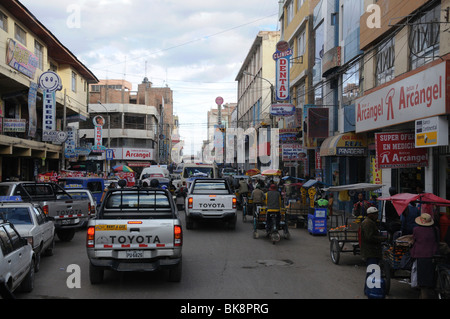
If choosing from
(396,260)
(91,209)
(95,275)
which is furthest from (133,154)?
(396,260)

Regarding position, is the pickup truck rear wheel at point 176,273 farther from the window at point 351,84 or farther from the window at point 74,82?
the window at point 74,82

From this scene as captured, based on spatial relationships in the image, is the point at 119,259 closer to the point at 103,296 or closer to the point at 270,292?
the point at 103,296

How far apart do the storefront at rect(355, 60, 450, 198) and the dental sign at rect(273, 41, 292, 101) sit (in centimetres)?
1201

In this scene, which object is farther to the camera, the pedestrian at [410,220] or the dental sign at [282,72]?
the dental sign at [282,72]

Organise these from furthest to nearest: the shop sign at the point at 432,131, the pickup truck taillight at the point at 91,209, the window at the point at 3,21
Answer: the window at the point at 3,21
the pickup truck taillight at the point at 91,209
the shop sign at the point at 432,131

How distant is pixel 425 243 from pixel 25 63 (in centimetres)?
2350

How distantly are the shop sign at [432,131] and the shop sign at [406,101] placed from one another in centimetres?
19

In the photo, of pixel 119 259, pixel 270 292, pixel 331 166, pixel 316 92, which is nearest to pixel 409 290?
pixel 270 292

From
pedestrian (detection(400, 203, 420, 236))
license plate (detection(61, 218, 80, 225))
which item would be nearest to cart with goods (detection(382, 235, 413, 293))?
pedestrian (detection(400, 203, 420, 236))

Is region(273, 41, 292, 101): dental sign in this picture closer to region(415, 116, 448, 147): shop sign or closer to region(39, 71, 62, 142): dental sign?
region(39, 71, 62, 142): dental sign

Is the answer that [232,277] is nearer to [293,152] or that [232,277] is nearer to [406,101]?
[406,101]

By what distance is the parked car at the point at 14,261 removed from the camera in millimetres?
6320

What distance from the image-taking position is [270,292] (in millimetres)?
7633

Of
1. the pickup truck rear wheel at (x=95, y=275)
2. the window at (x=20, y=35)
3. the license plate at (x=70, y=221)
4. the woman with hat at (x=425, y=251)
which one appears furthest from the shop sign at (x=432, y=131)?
the window at (x=20, y=35)
